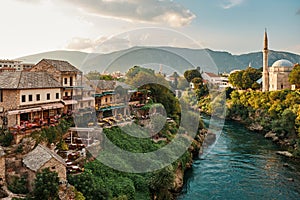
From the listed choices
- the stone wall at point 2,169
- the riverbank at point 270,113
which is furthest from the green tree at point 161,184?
the riverbank at point 270,113

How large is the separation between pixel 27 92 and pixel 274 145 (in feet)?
103

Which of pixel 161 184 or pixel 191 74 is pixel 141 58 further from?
pixel 191 74

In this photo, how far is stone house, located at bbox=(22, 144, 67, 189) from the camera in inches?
608

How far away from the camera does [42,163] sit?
15531 millimetres

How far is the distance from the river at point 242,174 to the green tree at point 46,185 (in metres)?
10.9

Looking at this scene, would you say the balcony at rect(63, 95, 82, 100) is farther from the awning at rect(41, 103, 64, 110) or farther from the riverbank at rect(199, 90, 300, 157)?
the riverbank at rect(199, 90, 300, 157)

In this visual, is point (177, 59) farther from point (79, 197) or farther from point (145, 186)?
point (79, 197)

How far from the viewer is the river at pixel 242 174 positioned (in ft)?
76.4

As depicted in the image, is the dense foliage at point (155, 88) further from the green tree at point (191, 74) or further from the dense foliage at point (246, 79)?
the green tree at point (191, 74)

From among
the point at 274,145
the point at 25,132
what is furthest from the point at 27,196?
the point at 274,145

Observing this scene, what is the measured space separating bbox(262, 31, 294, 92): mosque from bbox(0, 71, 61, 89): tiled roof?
172 feet

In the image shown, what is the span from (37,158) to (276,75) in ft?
192

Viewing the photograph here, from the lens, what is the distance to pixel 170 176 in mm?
21391

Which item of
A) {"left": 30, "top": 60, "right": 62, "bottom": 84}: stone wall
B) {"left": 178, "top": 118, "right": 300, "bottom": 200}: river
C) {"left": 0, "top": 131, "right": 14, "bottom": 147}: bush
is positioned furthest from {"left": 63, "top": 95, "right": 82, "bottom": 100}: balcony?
{"left": 178, "top": 118, "right": 300, "bottom": 200}: river
